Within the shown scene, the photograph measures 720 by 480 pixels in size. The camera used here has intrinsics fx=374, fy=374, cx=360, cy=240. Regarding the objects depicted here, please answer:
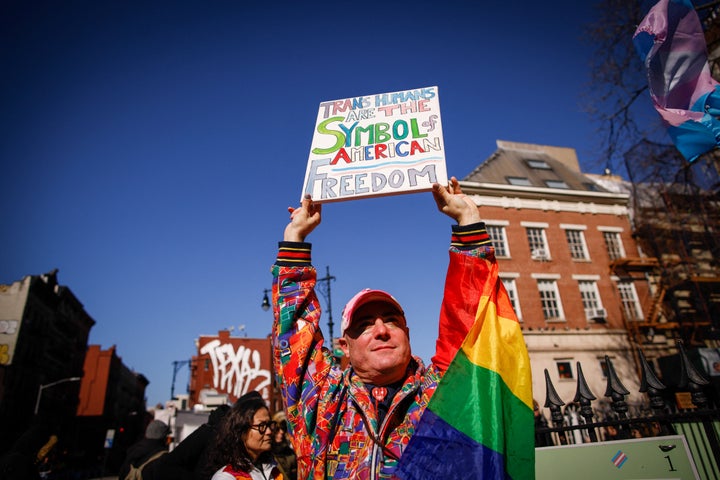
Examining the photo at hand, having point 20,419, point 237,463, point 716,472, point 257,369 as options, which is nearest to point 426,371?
point 237,463

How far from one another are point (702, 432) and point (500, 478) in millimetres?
2490

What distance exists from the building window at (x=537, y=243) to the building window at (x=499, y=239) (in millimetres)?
1622

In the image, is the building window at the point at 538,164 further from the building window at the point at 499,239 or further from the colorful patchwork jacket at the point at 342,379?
the colorful patchwork jacket at the point at 342,379

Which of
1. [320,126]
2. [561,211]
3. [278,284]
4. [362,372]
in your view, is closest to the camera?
[362,372]

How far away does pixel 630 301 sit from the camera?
2180 centimetres

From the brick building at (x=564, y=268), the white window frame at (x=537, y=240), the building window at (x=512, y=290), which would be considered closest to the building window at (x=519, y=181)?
the brick building at (x=564, y=268)

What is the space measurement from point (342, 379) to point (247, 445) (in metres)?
1.60

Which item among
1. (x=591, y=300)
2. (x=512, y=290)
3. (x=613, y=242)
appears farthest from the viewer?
(x=613, y=242)

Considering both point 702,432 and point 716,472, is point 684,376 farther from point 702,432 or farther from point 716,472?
point 716,472

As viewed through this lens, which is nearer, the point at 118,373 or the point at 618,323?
the point at 618,323

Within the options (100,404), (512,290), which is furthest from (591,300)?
(100,404)

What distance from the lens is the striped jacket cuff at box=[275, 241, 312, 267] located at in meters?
2.09

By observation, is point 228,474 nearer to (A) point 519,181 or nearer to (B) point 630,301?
(A) point 519,181

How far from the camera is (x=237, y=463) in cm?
279
